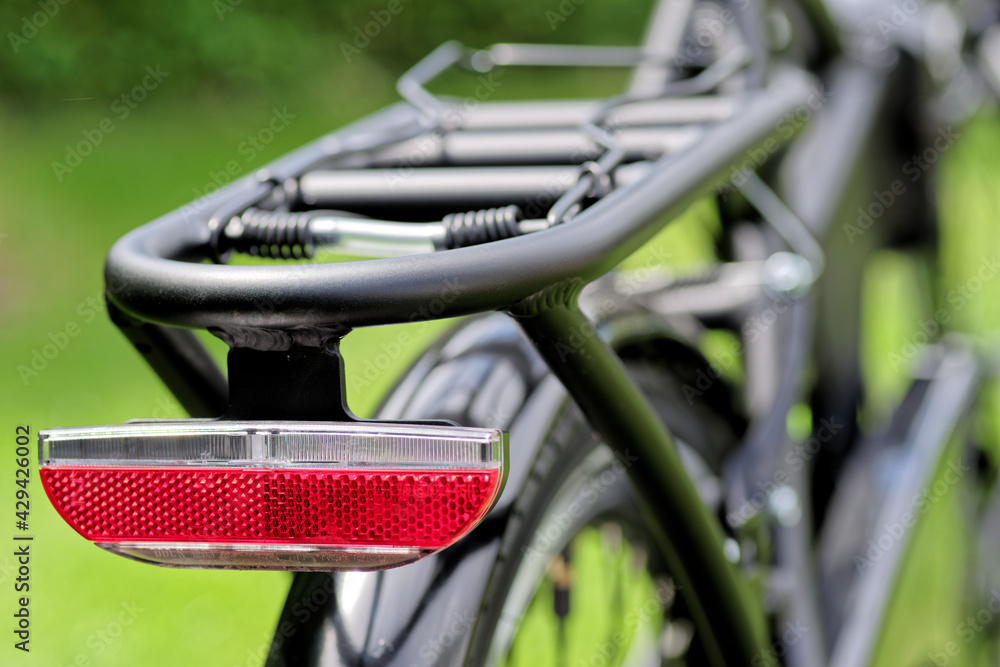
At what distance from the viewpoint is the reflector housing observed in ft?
2.21

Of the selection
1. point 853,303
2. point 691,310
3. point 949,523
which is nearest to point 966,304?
point 853,303

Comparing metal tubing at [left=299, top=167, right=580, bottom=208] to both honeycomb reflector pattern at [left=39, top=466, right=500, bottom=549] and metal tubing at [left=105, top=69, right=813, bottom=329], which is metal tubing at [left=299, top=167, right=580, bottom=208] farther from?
honeycomb reflector pattern at [left=39, top=466, right=500, bottom=549]

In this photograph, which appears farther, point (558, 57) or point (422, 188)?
point (558, 57)

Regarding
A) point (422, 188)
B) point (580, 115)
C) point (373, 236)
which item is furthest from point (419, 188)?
point (580, 115)

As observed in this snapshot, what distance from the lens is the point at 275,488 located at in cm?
70

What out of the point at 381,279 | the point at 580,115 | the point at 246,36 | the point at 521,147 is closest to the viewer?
the point at 381,279

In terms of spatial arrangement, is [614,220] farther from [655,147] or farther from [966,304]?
[966,304]

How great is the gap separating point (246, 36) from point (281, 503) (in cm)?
727

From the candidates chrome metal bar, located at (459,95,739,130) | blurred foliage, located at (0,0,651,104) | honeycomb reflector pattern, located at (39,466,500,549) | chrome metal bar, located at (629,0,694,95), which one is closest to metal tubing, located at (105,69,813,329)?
honeycomb reflector pattern, located at (39,466,500,549)

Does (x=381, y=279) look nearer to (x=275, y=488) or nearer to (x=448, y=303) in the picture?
(x=448, y=303)

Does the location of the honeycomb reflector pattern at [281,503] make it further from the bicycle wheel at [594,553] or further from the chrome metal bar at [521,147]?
the chrome metal bar at [521,147]

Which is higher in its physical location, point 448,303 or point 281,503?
point 448,303

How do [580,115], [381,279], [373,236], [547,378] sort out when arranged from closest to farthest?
[381,279] < [373,236] < [547,378] < [580,115]

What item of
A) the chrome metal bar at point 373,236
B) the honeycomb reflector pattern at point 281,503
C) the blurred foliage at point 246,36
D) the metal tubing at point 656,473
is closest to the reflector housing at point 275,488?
the honeycomb reflector pattern at point 281,503
